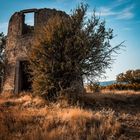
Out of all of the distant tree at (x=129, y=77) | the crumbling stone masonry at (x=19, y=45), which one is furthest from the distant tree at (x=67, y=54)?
the distant tree at (x=129, y=77)

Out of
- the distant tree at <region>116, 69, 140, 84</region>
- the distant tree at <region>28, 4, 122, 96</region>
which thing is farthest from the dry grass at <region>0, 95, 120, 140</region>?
the distant tree at <region>116, 69, 140, 84</region>

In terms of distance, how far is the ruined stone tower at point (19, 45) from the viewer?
17.5m

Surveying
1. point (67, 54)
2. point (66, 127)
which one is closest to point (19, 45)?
point (67, 54)

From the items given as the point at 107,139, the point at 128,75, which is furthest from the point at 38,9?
the point at 128,75

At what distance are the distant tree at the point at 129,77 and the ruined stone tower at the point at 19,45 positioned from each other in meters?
19.9

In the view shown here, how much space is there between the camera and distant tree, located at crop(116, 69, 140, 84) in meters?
34.8

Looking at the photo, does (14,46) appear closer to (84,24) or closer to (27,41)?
(27,41)

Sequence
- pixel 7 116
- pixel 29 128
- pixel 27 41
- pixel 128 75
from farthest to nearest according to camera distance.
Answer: pixel 128 75 → pixel 27 41 → pixel 7 116 → pixel 29 128

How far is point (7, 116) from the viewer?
29.7ft

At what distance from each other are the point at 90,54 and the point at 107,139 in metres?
7.73

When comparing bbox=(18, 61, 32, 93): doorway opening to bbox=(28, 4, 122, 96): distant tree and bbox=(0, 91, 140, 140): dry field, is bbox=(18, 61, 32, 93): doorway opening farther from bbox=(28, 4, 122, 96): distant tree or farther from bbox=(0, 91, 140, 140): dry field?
bbox=(0, 91, 140, 140): dry field

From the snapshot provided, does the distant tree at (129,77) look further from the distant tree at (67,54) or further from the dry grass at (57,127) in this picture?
the dry grass at (57,127)

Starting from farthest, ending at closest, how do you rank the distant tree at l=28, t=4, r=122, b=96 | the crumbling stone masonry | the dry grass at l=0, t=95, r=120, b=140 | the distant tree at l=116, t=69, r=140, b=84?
the distant tree at l=116, t=69, r=140, b=84, the crumbling stone masonry, the distant tree at l=28, t=4, r=122, b=96, the dry grass at l=0, t=95, r=120, b=140

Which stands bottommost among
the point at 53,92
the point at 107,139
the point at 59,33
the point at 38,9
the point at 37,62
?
the point at 107,139
